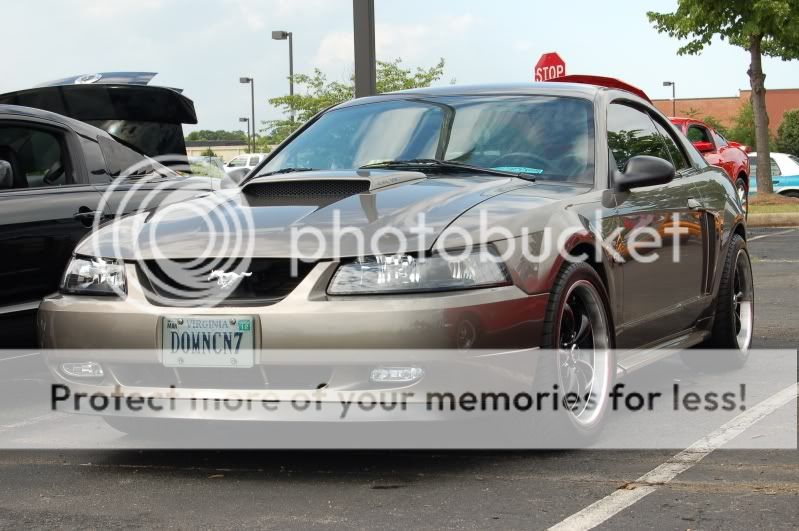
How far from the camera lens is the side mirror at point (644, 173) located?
570 centimetres

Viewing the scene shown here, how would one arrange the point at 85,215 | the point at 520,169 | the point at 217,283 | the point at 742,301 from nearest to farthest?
the point at 217,283 < the point at 520,169 < the point at 85,215 < the point at 742,301

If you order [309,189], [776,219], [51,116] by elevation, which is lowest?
[776,219]

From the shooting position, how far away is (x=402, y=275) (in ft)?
14.7

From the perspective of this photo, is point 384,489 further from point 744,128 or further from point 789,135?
point 744,128

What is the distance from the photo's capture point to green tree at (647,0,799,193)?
27.1 metres

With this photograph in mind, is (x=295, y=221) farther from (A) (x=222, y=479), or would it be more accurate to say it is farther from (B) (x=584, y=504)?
(B) (x=584, y=504)

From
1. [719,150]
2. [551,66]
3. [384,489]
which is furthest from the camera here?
[719,150]

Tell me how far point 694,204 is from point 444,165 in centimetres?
163

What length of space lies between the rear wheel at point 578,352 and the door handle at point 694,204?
1443 mm

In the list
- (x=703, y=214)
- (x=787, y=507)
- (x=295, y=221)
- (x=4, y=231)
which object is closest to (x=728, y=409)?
(x=703, y=214)

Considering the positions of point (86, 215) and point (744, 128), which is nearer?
point (86, 215)

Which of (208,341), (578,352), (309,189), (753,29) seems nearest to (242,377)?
(208,341)

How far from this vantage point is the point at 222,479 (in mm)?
4730

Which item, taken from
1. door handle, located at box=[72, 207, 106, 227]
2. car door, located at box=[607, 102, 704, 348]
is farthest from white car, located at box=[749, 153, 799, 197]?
door handle, located at box=[72, 207, 106, 227]
